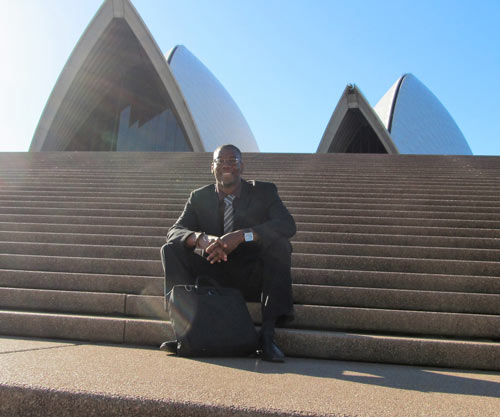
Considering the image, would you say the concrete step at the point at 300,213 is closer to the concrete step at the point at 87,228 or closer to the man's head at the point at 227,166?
the concrete step at the point at 87,228

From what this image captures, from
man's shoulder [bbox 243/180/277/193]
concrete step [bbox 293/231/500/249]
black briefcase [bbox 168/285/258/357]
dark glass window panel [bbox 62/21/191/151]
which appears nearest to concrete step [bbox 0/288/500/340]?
black briefcase [bbox 168/285/258/357]

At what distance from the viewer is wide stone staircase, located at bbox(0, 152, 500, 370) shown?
245 cm

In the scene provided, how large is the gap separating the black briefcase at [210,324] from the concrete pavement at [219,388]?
2.7 inches

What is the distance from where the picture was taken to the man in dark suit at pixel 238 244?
2316mm

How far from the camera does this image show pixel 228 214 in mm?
2729

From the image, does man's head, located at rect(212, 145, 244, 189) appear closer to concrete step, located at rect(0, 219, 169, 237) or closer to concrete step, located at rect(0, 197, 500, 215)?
concrete step, located at rect(0, 219, 169, 237)

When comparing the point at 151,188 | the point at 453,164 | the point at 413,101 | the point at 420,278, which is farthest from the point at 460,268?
the point at 413,101

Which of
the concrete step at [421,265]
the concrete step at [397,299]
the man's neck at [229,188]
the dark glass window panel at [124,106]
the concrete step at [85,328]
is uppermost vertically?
the dark glass window panel at [124,106]

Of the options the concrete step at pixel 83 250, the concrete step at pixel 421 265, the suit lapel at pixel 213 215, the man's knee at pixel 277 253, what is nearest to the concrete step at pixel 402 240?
the concrete step at pixel 421 265

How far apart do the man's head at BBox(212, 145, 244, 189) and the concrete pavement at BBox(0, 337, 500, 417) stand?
1142 mm

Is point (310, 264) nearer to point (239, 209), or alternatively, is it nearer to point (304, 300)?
point (304, 300)

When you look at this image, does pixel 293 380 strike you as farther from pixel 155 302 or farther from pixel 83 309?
pixel 83 309

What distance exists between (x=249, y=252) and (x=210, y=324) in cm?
58

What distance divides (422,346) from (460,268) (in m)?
1.36
